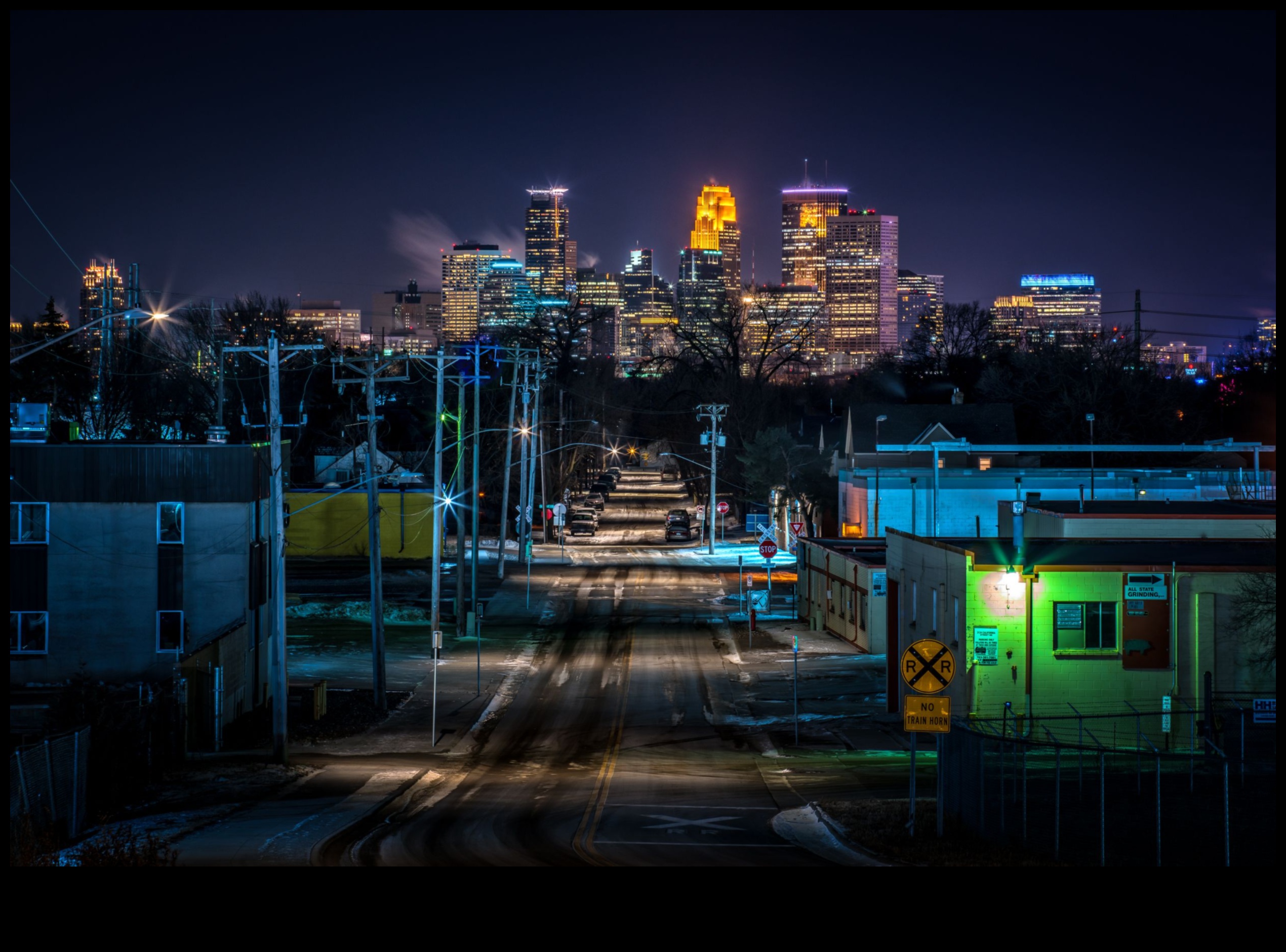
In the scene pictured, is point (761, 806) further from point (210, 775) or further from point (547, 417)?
point (547, 417)

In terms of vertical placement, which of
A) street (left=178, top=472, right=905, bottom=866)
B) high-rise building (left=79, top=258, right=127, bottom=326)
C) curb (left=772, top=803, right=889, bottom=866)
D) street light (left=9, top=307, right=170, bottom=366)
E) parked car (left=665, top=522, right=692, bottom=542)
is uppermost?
high-rise building (left=79, top=258, right=127, bottom=326)

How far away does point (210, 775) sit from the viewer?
2158 cm

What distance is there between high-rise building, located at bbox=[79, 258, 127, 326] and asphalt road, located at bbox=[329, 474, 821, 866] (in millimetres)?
22071

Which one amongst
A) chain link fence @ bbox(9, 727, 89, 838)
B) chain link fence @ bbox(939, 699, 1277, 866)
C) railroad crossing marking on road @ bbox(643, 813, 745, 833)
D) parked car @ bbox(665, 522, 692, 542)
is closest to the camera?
chain link fence @ bbox(9, 727, 89, 838)

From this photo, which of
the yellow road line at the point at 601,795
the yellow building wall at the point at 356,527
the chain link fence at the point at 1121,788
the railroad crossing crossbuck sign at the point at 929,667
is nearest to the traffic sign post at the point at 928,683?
the railroad crossing crossbuck sign at the point at 929,667

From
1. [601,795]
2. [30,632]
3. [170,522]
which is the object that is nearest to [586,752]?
[601,795]

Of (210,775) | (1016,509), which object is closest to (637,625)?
(1016,509)

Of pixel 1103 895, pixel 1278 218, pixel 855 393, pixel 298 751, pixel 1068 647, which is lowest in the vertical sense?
pixel 298 751

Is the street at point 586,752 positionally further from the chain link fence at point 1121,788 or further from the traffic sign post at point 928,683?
the chain link fence at point 1121,788

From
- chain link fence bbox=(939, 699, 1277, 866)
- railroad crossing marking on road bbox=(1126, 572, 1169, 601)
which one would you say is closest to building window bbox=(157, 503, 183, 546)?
chain link fence bbox=(939, 699, 1277, 866)

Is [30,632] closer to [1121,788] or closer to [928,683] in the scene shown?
[928,683]

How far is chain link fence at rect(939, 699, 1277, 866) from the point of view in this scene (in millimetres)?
15078

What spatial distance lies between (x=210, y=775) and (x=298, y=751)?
3196 millimetres

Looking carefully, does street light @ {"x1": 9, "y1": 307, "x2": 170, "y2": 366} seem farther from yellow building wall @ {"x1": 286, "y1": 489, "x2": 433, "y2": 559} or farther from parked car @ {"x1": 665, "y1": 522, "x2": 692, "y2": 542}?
parked car @ {"x1": 665, "y1": 522, "x2": 692, "y2": 542}
